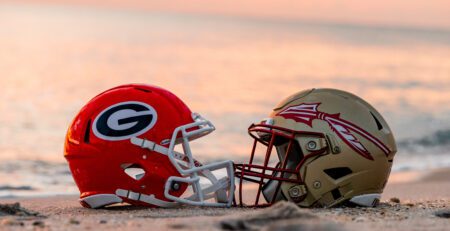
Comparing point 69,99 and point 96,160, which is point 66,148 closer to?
point 96,160

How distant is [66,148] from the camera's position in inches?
265

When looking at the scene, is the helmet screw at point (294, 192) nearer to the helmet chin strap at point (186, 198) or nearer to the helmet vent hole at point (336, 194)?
the helmet vent hole at point (336, 194)

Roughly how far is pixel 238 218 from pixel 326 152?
1.28 m

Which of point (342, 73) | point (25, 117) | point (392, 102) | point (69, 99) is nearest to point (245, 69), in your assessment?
point (342, 73)

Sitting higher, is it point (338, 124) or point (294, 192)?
point (338, 124)

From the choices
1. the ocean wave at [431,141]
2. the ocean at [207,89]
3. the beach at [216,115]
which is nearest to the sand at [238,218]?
the beach at [216,115]

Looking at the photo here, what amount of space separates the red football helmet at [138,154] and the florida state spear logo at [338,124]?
597 mm

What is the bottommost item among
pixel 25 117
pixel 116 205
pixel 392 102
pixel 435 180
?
pixel 116 205

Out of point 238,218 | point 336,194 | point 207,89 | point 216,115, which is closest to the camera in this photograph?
point 238,218

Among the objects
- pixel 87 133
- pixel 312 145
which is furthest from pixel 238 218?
pixel 87 133

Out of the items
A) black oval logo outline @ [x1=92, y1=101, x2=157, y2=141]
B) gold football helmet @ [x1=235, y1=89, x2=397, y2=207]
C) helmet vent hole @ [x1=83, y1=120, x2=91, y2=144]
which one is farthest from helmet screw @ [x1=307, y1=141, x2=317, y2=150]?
helmet vent hole @ [x1=83, y1=120, x2=91, y2=144]

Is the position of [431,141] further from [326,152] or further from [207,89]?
[326,152]

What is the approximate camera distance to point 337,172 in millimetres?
6570

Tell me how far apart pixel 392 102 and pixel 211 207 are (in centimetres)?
1660
